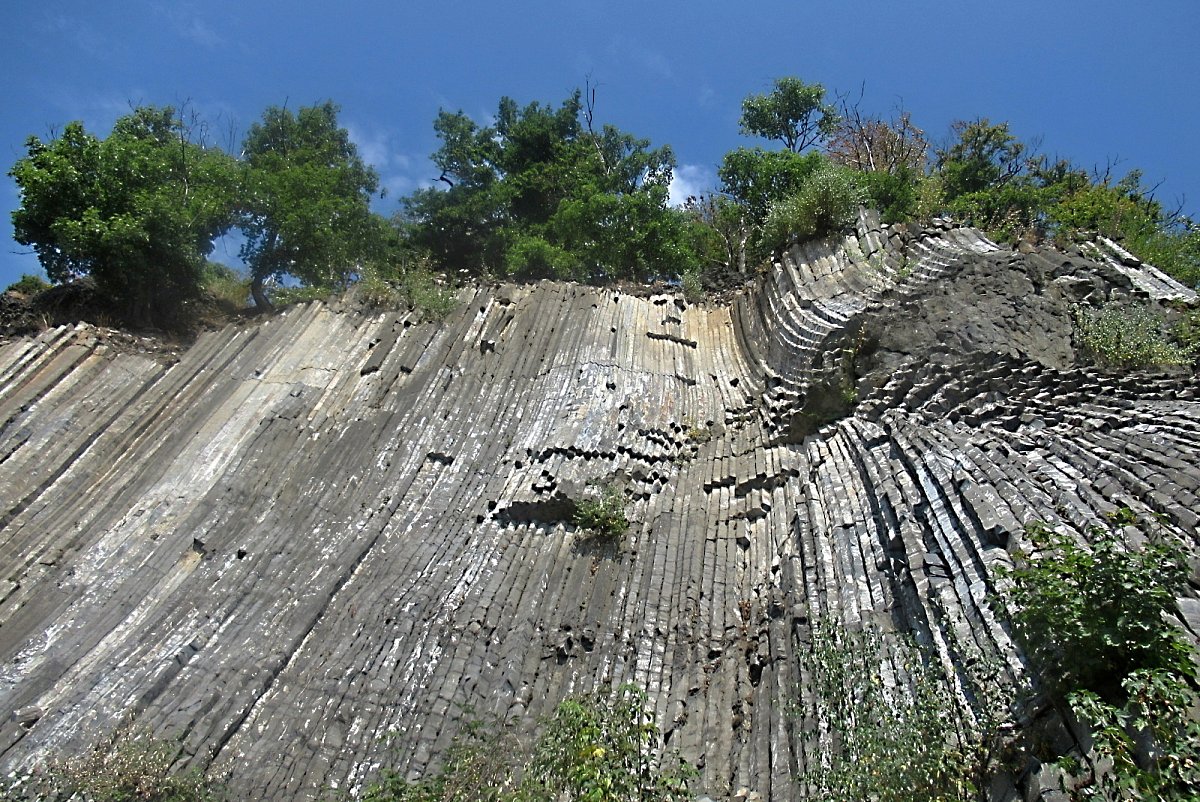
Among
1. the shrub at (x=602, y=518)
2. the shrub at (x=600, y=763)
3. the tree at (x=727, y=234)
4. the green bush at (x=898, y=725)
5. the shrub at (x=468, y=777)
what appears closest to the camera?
the green bush at (x=898, y=725)

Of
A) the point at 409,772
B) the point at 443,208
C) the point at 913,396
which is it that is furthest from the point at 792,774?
the point at 443,208

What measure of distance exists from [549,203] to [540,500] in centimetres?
1253

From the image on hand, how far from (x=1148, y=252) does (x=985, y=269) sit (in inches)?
155

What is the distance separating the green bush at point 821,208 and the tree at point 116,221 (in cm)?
1035

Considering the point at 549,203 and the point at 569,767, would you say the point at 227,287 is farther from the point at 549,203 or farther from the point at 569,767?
the point at 569,767

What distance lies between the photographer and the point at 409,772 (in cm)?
741

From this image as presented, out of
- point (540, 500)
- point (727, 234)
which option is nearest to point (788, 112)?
point (727, 234)

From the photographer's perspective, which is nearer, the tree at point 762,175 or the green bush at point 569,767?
the green bush at point 569,767

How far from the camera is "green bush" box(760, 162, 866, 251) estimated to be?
44.5ft

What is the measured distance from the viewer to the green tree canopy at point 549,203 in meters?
17.8

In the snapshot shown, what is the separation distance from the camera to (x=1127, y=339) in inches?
368

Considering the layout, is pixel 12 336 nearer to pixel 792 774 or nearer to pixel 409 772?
pixel 409 772

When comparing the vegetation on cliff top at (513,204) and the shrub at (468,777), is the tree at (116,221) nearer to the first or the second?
the vegetation on cliff top at (513,204)

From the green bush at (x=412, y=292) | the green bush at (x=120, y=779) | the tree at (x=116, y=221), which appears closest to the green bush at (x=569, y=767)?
the green bush at (x=120, y=779)
